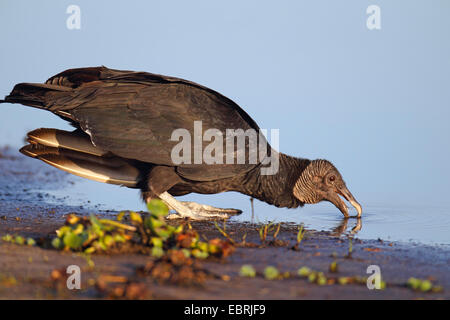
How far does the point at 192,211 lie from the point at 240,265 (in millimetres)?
2183

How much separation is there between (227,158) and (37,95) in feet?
6.01

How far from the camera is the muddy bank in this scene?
2740 mm

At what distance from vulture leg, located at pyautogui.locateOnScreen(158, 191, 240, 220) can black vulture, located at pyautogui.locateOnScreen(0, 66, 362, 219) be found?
0.01 m

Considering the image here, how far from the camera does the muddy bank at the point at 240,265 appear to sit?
2740 millimetres

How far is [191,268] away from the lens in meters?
2.98

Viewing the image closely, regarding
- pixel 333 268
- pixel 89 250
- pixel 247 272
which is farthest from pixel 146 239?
pixel 333 268

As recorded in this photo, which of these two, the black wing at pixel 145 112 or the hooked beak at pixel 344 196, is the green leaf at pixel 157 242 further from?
the hooked beak at pixel 344 196

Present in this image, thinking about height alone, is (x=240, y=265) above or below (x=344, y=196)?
below

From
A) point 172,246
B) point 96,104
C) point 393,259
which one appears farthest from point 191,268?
point 96,104

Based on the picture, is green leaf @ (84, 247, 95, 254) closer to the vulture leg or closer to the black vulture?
the black vulture

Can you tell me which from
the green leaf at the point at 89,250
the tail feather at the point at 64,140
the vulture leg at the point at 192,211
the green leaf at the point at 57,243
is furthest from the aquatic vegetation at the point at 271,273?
the tail feather at the point at 64,140

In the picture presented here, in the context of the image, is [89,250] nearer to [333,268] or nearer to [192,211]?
[333,268]

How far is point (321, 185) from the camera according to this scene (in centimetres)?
573
